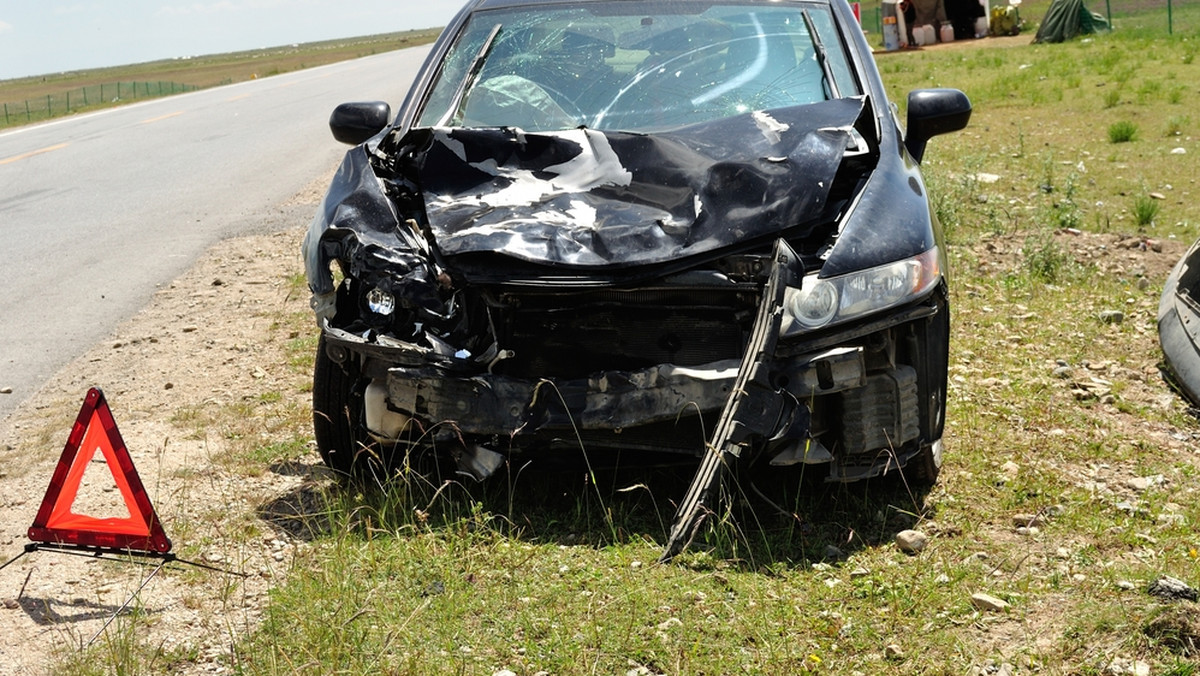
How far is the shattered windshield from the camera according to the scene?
494cm

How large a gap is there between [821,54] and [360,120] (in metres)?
1.95

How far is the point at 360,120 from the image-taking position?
5.16 metres

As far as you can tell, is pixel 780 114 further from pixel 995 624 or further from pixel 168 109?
pixel 168 109

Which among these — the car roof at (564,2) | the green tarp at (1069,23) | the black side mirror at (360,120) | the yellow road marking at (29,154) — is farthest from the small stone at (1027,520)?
the green tarp at (1069,23)

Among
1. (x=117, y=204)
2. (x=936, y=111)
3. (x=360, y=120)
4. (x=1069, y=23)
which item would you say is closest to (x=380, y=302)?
(x=360, y=120)

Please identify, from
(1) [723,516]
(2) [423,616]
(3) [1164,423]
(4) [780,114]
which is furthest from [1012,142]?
(2) [423,616]

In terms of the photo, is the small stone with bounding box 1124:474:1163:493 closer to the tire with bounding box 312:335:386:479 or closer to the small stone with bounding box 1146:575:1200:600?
the small stone with bounding box 1146:575:1200:600

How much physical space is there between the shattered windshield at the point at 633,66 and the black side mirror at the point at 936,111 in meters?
0.31

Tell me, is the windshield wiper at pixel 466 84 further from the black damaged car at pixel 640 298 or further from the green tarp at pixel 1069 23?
the green tarp at pixel 1069 23

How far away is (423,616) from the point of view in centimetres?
339

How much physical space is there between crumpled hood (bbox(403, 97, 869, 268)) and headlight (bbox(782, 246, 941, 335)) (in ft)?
0.85

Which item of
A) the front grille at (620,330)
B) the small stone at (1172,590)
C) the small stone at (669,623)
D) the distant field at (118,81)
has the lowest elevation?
the distant field at (118,81)

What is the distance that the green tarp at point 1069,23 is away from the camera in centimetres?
A: 2780

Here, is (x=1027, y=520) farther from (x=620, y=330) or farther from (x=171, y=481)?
(x=171, y=481)
